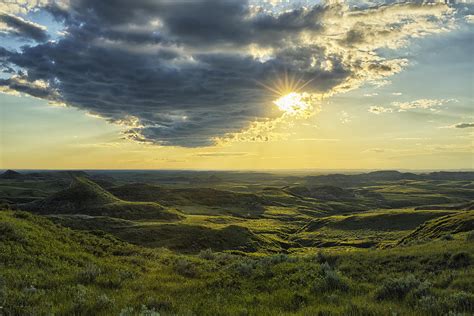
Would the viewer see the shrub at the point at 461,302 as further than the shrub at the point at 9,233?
No

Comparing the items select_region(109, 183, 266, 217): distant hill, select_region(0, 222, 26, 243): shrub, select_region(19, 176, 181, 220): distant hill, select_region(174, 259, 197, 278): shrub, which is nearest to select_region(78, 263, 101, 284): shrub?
select_region(0, 222, 26, 243): shrub

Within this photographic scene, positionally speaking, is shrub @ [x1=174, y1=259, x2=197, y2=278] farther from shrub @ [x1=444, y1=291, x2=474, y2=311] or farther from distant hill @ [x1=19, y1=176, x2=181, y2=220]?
distant hill @ [x1=19, y1=176, x2=181, y2=220]

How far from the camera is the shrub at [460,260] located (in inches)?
619

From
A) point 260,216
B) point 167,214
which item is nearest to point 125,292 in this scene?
point 167,214

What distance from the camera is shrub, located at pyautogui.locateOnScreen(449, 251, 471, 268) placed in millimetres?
15712

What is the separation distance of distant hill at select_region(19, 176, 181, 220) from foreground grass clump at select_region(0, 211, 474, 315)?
3040 inches

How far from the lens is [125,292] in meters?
11.9

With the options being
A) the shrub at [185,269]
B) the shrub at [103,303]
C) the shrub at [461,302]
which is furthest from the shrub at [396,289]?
the shrub at [185,269]

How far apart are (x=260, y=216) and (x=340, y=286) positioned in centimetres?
12708

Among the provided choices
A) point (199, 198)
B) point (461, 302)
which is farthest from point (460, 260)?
point (199, 198)

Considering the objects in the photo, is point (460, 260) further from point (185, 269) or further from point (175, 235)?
point (175, 235)

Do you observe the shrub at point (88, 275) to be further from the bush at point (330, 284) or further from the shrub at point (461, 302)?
the shrub at point (461, 302)

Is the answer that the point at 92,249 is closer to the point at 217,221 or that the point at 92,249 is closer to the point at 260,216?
the point at 217,221

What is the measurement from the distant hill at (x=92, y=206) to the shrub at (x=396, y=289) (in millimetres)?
86906
